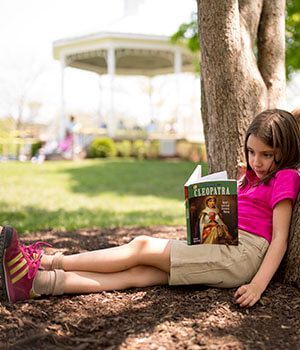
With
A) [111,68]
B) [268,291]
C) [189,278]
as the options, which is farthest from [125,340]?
[111,68]

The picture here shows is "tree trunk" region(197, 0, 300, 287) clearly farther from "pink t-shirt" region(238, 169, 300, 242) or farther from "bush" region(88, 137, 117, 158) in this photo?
"bush" region(88, 137, 117, 158)

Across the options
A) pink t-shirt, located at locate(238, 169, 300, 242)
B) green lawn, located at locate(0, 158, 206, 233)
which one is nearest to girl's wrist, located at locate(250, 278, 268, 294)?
Result: pink t-shirt, located at locate(238, 169, 300, 242)

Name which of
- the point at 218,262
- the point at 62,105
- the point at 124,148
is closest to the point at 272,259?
the point at 218,262

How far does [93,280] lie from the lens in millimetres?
2939

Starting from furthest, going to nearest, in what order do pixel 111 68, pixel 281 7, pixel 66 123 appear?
pixel 66 123, pixel 111 68, pixel 281 7

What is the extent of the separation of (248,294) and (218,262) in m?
0.26

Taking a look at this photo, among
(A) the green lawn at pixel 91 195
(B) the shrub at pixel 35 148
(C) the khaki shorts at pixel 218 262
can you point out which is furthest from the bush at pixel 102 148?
(C) the khaki shorts at pixel 218 262

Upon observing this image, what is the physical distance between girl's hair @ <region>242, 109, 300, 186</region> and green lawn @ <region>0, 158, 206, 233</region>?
3.23 meters

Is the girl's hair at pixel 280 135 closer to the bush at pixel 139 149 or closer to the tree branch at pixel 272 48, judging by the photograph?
the tree branch at pixel 272 48

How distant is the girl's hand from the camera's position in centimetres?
263

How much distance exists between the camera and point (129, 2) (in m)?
21.1

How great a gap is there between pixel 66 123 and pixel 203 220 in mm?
17729

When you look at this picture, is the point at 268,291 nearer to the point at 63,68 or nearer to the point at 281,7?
the point at 281,7

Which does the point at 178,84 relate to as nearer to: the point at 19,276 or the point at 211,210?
the point at 211,210
